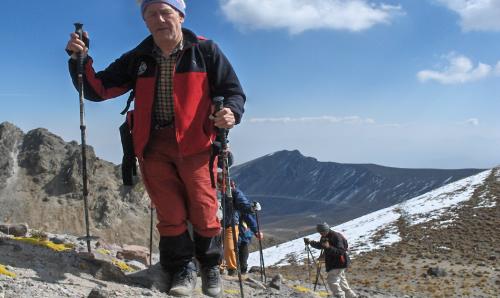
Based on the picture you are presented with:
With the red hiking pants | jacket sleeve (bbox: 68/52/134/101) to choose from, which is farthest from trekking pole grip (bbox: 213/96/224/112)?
jacket sleeve (bbox: 68/52/134/101)

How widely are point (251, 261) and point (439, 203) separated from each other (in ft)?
81.7

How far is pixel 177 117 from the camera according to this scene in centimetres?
495

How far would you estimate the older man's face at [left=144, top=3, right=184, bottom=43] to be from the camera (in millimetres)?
5016

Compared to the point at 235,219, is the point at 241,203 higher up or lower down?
higher up

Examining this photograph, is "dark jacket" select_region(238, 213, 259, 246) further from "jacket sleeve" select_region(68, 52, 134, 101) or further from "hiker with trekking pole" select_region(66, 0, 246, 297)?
"jacket sleeve" select_region(68, 52, 134, 101)

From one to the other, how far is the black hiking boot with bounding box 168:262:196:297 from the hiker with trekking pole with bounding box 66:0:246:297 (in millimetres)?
10

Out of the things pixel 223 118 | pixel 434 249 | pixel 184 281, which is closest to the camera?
pixel 223 118

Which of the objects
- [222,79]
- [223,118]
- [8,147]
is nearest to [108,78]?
[222,79]

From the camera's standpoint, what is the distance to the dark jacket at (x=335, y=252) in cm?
1282

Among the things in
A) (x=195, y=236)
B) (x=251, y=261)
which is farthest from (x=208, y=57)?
(x=251, y=261)

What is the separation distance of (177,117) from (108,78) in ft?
3.53

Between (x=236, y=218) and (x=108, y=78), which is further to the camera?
(x=236, y=218)

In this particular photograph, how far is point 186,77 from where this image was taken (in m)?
5.08

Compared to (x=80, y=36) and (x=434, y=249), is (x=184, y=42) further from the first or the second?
(x=434, y=249)
